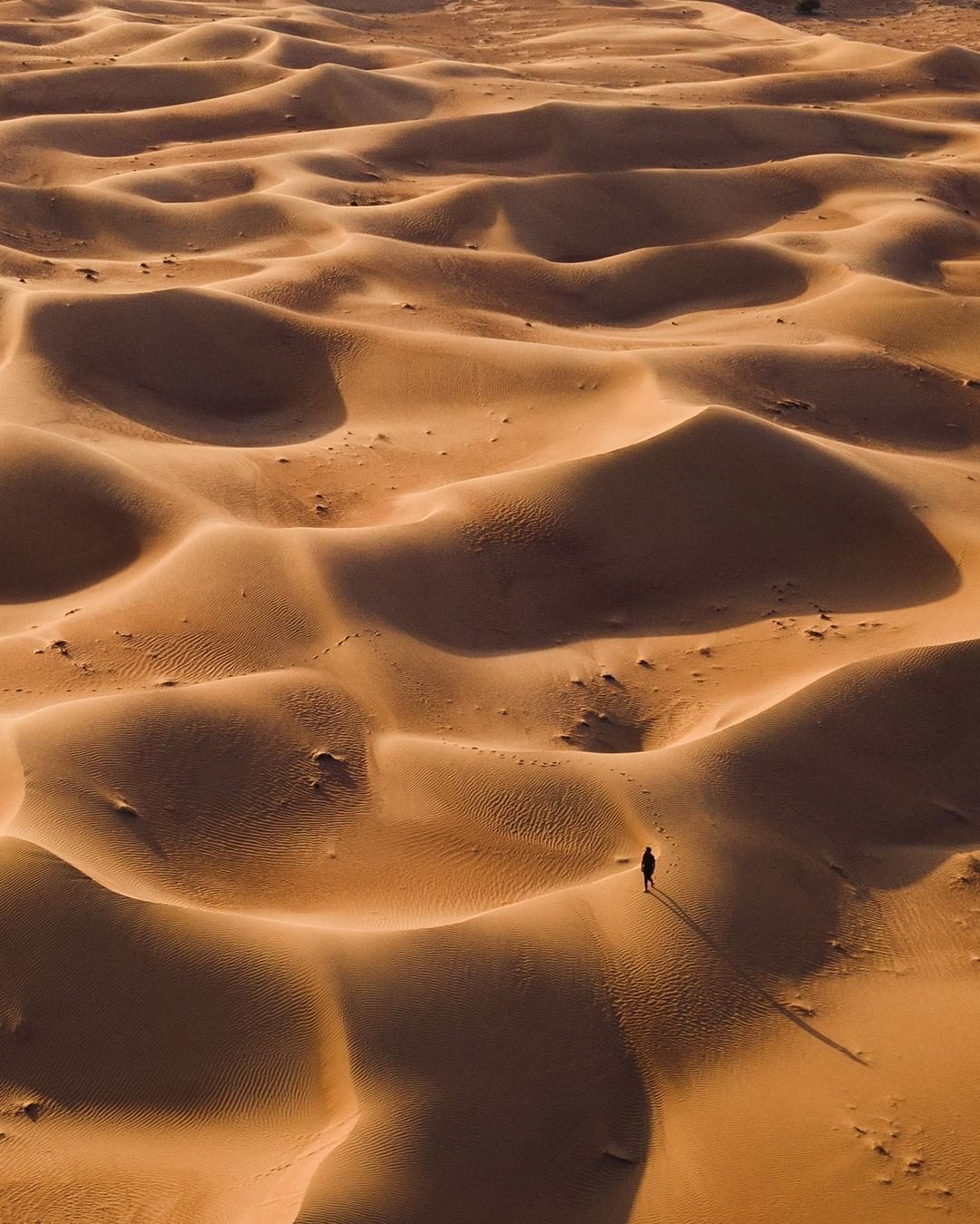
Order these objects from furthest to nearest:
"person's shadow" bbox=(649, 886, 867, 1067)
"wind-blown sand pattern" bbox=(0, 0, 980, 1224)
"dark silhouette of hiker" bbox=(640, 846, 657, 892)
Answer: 1. "dark silhouette of hiker" bbox=(640, 846, 657, 892)
2. "person's shadow" bbox=(649, 886, 867, 1067)
3. "wind-blown sand pattern" bbox=(0, 0, 980, 1224)

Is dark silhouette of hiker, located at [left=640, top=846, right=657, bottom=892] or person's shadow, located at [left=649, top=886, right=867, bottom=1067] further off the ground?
dark silhouette of hiker, located at [left=640, top=846, right=657, bottom=892]

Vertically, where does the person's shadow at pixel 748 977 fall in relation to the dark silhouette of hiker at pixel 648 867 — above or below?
below

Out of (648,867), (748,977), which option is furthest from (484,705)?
(748,977)

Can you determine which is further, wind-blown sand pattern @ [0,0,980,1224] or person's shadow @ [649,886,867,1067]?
person's shadow @ [649,886,867,1067]

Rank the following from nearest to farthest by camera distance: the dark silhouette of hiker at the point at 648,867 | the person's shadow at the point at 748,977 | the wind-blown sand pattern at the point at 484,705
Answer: the wind-blown sand pattern at the point at 484,705
the person's shadow at the point at 748,977
the dark silhouette of hiker at the point at 648,867

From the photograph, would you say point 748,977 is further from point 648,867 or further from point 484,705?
point 484,705

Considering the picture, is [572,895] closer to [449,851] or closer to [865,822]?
[449,851]
